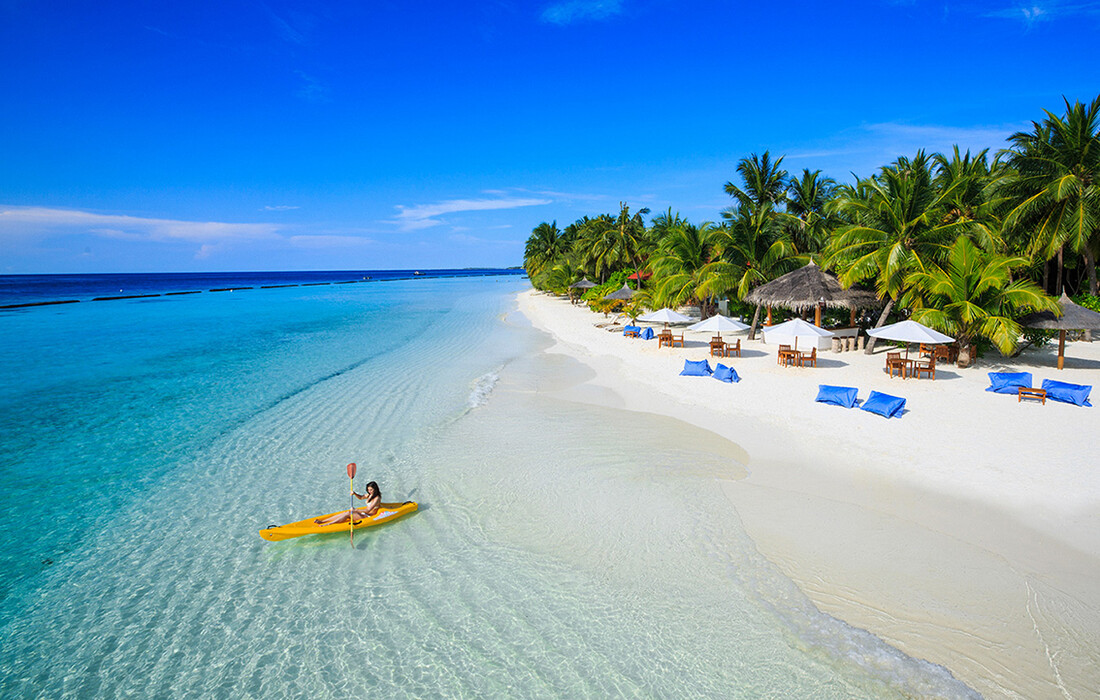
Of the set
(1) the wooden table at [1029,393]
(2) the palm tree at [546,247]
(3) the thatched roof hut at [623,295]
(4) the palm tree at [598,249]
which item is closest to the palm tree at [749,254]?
(3) the thatched roof hut at [623,295]

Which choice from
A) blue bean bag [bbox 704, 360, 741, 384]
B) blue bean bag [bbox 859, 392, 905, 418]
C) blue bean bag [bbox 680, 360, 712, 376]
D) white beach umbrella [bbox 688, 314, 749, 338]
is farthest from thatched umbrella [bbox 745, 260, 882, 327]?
blue bean bag [bbox 859, 392, 905, 418]

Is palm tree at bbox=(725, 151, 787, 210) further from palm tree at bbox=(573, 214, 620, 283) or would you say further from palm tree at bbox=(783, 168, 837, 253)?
palm tree at bbox=(573, 214, 620, 283)

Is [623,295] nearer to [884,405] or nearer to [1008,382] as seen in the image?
[1008,382]

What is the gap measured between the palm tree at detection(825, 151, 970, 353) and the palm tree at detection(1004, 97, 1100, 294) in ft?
14.2

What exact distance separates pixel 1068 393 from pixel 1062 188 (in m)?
11.3

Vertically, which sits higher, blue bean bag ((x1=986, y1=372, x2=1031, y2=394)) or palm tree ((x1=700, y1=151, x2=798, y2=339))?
palm tree ((x1=700, y1=151, x2=798, y2=339))

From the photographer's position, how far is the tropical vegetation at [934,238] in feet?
45.8

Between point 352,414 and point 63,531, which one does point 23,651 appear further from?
point 352,414

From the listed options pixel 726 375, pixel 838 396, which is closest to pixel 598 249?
pixel 726 375

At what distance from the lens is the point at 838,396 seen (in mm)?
10828

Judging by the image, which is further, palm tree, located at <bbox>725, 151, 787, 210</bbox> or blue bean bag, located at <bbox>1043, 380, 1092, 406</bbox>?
palm tree, located at <bbox>725, 151, 787, 210</bbox>

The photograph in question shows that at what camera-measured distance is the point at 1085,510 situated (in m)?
6.53

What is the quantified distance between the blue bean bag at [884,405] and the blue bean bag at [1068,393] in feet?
10.4

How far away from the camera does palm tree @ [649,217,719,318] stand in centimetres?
2275
